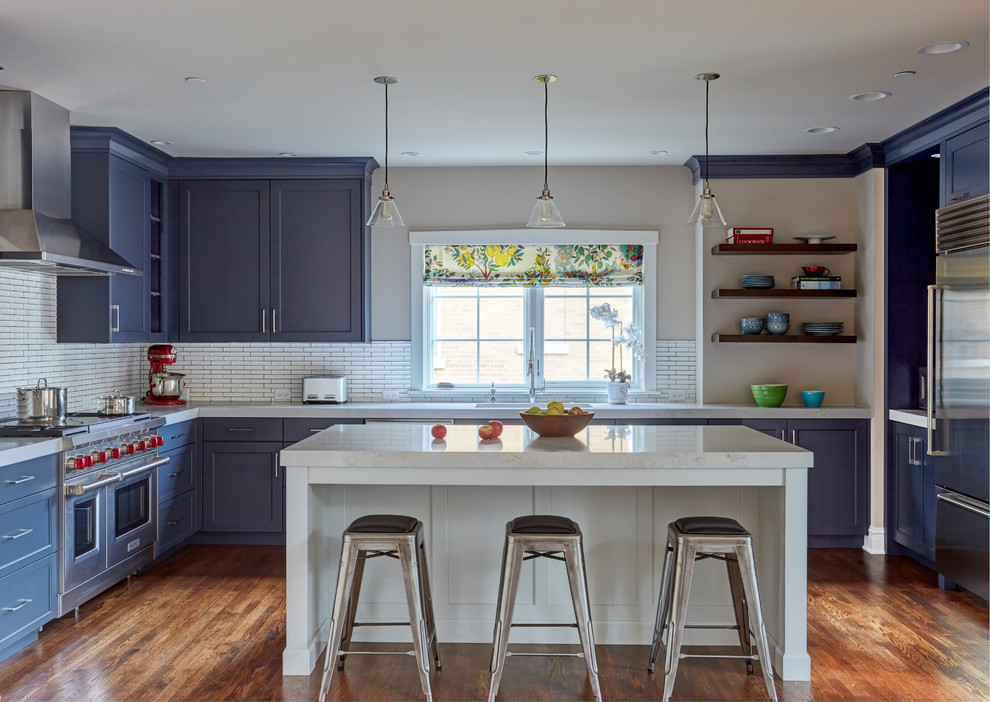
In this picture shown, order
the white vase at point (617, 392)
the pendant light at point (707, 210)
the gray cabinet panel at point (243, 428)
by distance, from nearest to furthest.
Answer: the pendant light at point (707, 210)
the gray cabinet panel at point (243, 428)
the white vase at point (617, 392)

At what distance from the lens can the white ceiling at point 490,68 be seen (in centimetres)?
322

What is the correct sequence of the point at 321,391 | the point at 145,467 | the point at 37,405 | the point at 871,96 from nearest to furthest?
the point at 871,96 → the point at 37,405 → the point at 145,467 → the point at 321,391

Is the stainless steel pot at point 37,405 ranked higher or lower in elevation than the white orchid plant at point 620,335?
lower

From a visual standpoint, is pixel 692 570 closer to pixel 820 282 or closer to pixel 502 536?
pixel 502 536

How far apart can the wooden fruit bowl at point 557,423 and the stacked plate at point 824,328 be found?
275 centimetres

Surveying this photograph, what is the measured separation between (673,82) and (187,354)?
3988 mm

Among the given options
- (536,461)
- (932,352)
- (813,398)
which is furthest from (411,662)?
(813,398)

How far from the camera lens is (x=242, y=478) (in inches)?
217

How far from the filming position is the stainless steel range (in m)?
3.99

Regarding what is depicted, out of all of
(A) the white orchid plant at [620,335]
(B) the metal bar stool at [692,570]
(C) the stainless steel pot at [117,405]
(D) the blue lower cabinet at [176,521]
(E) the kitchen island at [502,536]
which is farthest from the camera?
(A) the white orchid plant at [620,335]

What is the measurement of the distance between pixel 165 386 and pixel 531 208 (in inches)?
112

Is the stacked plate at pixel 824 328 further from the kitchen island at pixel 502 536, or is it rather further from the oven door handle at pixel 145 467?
the oven door handle at pixel 145 467

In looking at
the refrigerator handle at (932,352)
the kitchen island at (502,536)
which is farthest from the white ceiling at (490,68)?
the kitchen island at (502,536)

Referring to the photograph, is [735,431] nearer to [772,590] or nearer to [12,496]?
[772,590]
